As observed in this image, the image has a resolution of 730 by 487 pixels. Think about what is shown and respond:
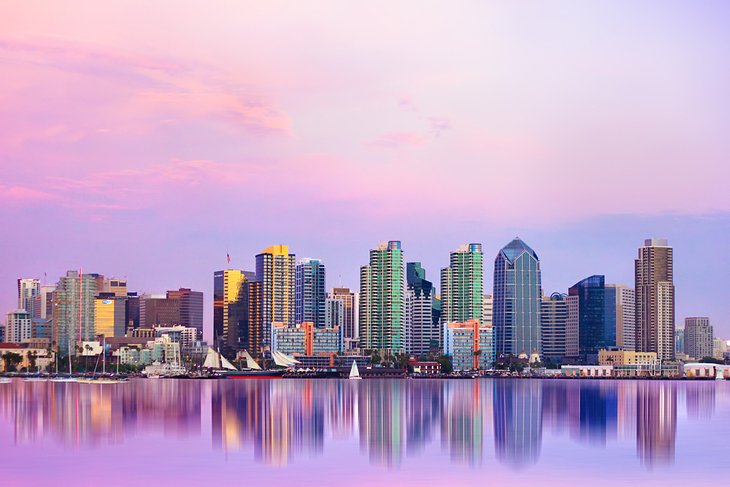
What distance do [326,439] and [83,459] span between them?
1135cm

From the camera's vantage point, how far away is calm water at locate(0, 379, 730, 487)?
36562 mm

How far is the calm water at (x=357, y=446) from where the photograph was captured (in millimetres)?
36562

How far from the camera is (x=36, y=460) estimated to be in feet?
133

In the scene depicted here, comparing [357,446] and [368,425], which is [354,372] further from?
[357,446]

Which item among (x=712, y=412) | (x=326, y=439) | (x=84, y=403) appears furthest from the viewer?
(x=84, y=403)

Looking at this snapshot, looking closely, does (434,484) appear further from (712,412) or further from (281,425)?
(712,412)

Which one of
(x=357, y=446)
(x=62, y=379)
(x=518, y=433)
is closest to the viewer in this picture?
(x=357, y=446)

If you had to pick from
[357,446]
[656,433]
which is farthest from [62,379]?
[357,446]

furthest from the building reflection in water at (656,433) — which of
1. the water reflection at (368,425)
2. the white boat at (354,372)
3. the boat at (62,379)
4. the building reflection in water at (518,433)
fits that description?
the white boat at (354,372)

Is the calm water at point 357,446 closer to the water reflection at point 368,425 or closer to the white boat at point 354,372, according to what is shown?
the water reflection at point 368,425

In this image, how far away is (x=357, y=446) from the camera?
46.0 m

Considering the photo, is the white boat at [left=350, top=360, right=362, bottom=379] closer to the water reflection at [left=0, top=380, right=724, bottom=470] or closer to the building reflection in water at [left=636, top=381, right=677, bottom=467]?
the water reflection at [left=0, top=380, right=724, bottom=470]

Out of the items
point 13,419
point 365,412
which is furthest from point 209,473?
point 365,412

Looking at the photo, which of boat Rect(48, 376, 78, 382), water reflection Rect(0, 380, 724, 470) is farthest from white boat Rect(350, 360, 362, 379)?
water reflection Rect(0, 380, 724, 470)
